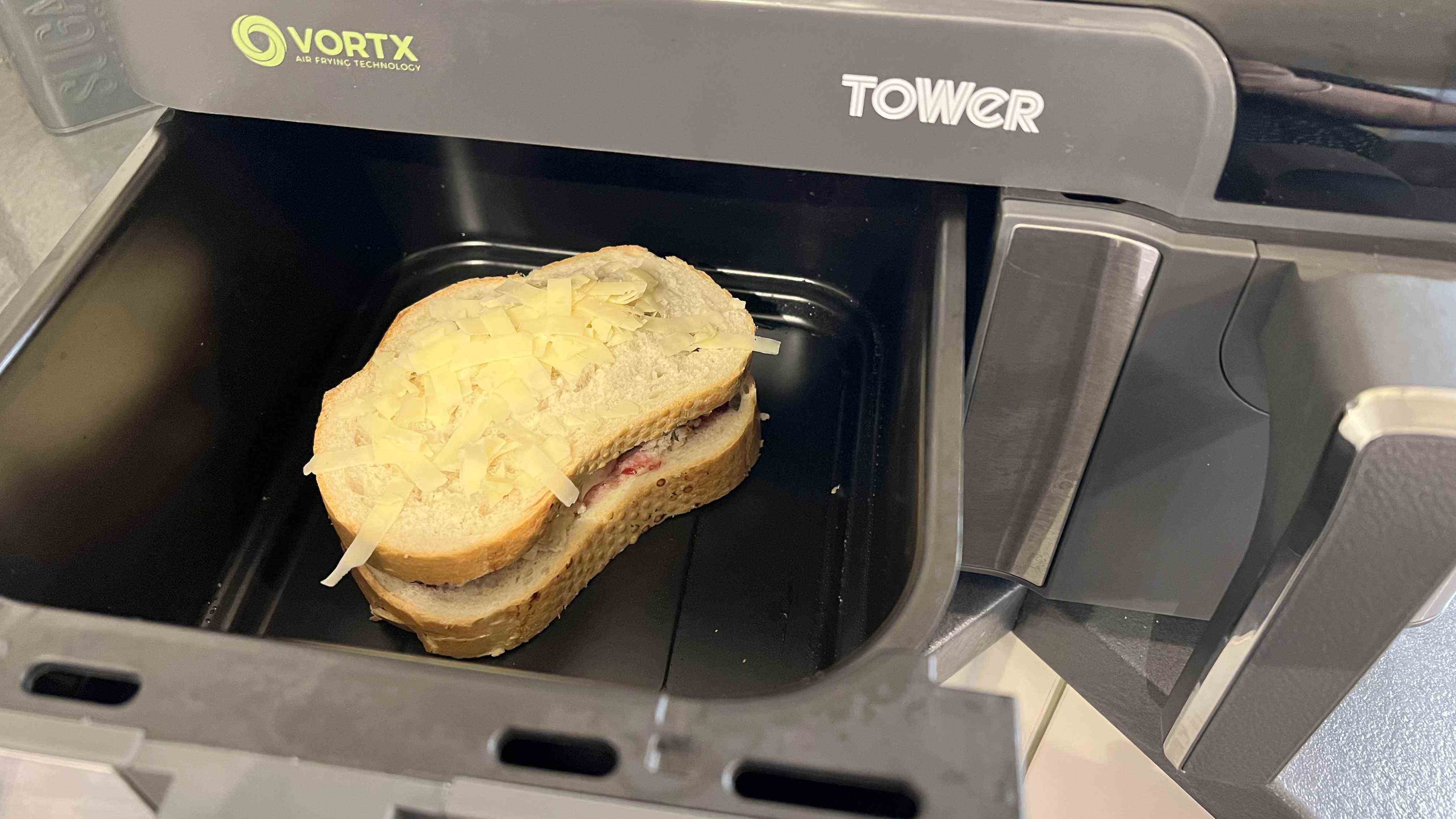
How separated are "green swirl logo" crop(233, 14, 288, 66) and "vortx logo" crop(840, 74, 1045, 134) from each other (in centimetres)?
33

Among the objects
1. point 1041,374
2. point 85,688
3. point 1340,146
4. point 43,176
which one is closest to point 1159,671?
point 1041,374

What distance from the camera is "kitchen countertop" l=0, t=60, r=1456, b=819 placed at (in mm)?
748

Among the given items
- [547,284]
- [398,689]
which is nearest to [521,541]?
[547,284]

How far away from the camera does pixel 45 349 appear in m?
0.65

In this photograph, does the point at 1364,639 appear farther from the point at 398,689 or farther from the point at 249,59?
the point at 249,59

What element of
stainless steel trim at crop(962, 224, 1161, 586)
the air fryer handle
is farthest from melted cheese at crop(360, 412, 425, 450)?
the air fryer handle

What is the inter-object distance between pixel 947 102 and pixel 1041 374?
0.64ft

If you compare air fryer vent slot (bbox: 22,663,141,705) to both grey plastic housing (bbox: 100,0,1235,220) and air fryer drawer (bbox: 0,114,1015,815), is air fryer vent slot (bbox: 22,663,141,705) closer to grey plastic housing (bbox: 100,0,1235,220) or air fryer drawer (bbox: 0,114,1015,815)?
air fryer drawer (bbox: 0,114,1015,815)

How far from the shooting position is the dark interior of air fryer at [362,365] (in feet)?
2.25

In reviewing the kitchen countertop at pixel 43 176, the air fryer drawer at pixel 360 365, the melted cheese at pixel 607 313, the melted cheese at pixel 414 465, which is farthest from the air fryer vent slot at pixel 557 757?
the kitchen countertop at pixel 43 176

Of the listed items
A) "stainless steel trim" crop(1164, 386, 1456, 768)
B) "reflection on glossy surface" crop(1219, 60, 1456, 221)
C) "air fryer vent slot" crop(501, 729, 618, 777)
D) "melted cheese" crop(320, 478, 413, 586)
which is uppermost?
"reflection on glossy surface" crop(1219, 60, 1456, 221)

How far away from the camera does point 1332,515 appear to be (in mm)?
473

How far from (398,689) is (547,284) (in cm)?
45

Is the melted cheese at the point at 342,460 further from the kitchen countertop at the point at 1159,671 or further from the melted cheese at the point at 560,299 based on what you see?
the kitchen countertop at the point at 1159,671
